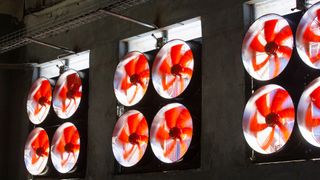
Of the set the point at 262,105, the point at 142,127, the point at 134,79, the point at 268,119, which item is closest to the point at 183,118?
the point at 142,127

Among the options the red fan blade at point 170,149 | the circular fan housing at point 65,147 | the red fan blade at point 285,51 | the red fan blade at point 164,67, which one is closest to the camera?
the red fan blade at point 285,51

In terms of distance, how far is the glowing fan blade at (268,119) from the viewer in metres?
5.19

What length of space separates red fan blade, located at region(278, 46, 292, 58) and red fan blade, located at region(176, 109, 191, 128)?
1.24 m

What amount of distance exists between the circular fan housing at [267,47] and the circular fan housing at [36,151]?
3.43m

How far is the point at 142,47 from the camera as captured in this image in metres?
7.12

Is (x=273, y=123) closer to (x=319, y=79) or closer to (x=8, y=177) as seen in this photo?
(x=319, y=79)

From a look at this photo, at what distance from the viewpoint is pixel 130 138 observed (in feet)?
21.4

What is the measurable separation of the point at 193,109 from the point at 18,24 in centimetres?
390

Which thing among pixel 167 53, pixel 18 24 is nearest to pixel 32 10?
pixel 18 24

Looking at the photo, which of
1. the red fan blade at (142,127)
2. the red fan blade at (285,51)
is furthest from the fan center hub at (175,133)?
the red fan blade at (285,51)

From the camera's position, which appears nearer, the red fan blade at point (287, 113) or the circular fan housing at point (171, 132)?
the red fan blade at point (287, 113)

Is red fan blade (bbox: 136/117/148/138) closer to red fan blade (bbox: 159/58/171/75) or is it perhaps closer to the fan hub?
red fan blade (bbox: 159/58/171/75)

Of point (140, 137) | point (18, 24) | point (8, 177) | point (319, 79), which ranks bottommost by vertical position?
point (8, 177)

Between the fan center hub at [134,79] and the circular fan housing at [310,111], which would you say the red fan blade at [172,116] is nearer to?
the fan center hub at [134,79]
